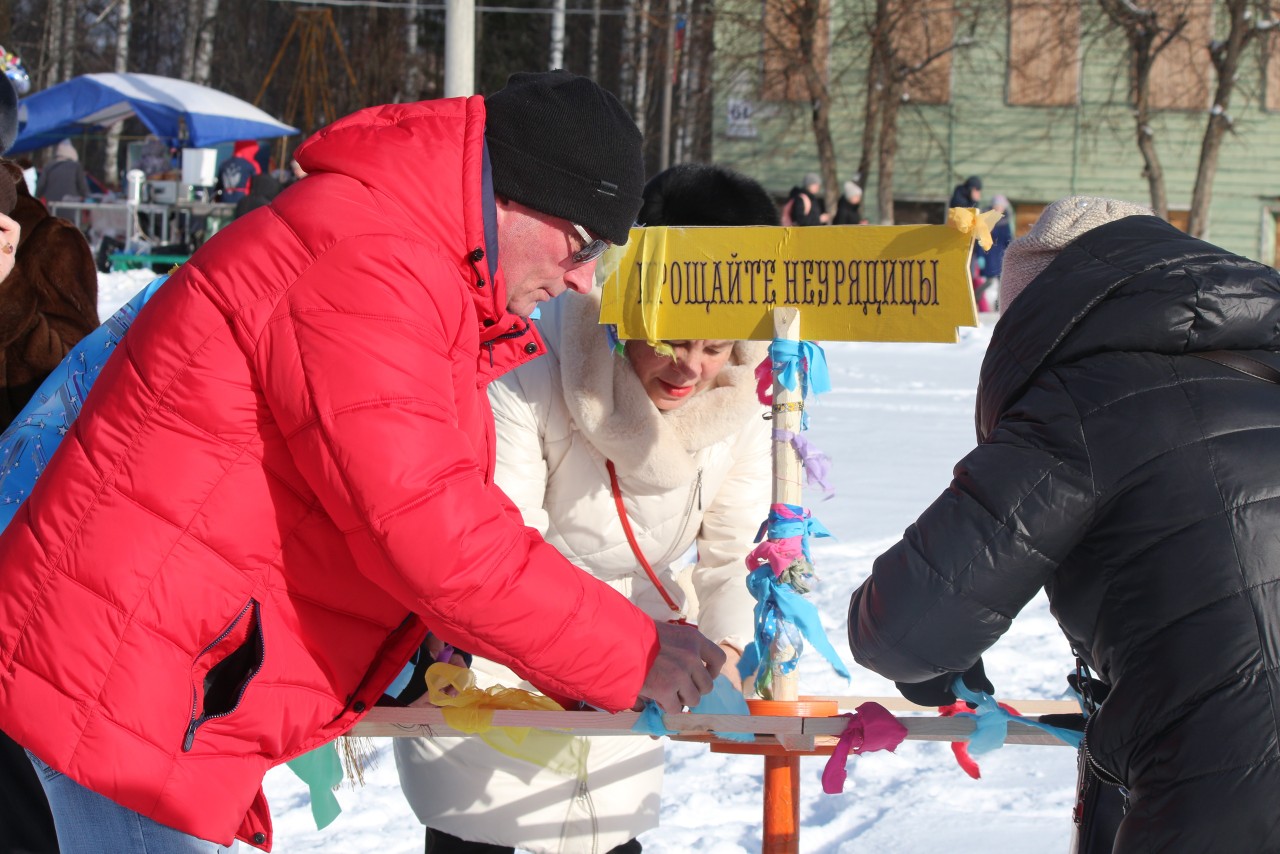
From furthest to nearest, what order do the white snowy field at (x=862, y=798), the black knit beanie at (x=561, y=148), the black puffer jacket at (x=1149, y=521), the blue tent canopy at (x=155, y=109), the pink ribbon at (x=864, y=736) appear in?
the blue tent canopy at (x=155, y=109) < the white snowy field at (x=862, y=798) < the pink ribbon at (x=864, y=736) < the black knit beanie at (x=561, y=148) < the black puffer jacket at (x=1149, y=521)

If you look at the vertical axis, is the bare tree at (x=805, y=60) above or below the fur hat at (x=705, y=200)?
above

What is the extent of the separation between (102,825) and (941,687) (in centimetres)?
125

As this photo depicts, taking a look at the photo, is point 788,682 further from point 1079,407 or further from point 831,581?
point 831,581

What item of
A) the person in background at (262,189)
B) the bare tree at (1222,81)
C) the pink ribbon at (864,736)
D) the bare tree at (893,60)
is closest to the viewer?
the pink ribbon at (864,736)

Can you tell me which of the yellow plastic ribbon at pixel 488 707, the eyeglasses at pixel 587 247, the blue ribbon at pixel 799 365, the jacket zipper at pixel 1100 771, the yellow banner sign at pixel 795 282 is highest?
the eyeglasses at pixel 587 247

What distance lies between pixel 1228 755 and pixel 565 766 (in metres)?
1.37

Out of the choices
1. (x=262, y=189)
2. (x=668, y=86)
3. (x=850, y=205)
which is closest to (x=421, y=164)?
(x=262, y=189)

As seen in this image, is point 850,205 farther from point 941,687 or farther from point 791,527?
point 941,687

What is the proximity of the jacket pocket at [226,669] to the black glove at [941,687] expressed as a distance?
102 cm

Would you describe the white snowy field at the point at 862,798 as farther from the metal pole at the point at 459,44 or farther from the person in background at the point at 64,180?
the person in background at the point at 64,180

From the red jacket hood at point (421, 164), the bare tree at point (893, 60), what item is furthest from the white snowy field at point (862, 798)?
the bare tree at point (893, 60)

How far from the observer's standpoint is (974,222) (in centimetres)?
223

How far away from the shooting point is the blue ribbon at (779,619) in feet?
7.55

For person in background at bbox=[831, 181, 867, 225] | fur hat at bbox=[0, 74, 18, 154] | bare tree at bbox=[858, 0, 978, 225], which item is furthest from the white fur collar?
bare tree at bbox=[858, 0, 978, 225]
